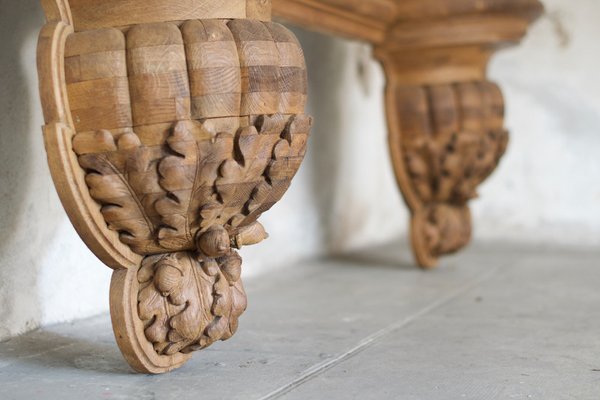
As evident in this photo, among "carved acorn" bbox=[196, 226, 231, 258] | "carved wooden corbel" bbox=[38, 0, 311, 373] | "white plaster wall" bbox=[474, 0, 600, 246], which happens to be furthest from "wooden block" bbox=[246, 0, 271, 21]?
"white plaster wall" bbox=[474, 0, 600, 246]

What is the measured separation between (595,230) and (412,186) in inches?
47.1

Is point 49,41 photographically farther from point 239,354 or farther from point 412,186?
point 412,186

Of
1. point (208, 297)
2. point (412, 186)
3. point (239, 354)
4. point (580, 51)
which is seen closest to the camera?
point (208, 297)

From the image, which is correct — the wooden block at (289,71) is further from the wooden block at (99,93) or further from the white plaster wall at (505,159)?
the white plaster wall at (505,159)

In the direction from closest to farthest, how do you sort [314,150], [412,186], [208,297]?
[208,297] < [412,186] < [314,150]

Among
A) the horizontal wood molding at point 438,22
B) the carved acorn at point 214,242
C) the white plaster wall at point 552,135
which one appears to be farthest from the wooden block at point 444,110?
the carved acorn at point 214,242

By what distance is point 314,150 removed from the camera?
315 centimetres

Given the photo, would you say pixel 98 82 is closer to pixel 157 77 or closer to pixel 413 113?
pixel 157 77

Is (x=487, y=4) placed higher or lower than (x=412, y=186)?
higher

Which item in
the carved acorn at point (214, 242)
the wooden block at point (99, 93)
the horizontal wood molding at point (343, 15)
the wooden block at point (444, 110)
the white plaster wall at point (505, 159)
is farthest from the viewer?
the white plaster wall at point (505, 159)

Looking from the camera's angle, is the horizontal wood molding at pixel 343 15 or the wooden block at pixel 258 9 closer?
the wooden block at pixel 258 9

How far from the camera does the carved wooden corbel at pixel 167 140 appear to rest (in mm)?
1418

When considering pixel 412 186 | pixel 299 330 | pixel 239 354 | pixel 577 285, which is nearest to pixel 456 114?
pixel 412 186

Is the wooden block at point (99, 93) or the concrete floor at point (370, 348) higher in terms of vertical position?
the wooden block at point (99, 93)
